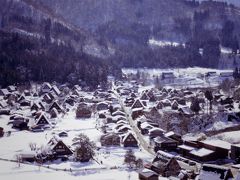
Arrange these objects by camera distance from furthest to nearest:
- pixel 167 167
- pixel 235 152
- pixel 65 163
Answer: pixel 235 152
pixel 65 163
pixel 167 167

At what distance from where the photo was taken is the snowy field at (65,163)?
29.4m

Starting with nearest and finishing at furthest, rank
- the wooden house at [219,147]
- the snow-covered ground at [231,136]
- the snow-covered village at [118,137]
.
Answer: the snow-covered village at [118,137], the wooden house at [219,147], the snow-covered ground at [231,136]

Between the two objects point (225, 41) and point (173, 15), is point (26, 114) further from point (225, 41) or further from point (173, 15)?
point (173, 15)

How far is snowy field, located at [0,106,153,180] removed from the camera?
29406 millimetres

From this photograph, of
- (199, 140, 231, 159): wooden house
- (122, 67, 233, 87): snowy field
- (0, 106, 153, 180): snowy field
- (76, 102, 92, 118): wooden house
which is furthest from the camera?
(122, 67, 233, 87): snowy field

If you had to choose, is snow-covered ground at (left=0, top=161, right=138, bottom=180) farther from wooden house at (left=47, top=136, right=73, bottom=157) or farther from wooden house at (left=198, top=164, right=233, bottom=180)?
wooden house at (left=198, top=164, right=233, bottom=180)

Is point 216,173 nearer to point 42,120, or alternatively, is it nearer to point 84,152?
point 84,152

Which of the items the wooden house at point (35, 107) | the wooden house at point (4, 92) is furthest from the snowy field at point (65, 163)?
the wooden house at point (4, 92)

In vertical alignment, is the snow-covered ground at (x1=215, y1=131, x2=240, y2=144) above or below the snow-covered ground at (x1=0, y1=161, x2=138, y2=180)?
above

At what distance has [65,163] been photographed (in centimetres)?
3275

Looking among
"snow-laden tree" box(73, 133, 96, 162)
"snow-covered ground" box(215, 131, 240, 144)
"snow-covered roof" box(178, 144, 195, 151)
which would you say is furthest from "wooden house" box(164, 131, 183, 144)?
"snow-laden tree" box(73, 133, 96, 162)

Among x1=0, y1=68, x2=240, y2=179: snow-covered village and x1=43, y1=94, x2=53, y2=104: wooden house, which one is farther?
x1=43, y1=94, x2=53, y2=104: wooden house

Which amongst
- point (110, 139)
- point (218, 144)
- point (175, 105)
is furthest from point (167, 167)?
point (175, 105)

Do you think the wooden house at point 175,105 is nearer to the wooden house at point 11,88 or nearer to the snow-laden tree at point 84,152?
the snow-laden tree at point 84,152
